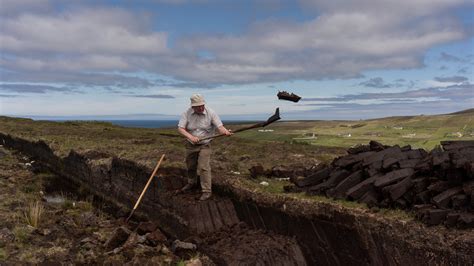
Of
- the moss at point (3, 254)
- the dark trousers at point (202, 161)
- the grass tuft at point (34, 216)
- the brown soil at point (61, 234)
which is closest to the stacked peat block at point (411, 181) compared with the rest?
the dark trousers at point (202, 161)

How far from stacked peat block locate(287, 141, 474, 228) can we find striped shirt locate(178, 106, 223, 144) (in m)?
2.35

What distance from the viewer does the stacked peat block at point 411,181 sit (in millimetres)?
6387

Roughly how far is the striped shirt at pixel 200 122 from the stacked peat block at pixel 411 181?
2.35m

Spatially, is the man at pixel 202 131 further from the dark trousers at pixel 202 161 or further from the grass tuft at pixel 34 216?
the grass tuft at pixel 34 216

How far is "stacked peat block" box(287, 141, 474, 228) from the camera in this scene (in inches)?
251

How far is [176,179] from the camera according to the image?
11.5 m

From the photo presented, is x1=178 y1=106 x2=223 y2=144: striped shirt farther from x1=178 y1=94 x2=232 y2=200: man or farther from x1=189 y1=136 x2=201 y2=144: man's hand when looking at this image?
x1=189 y1=136 x2=201 y2=144: man's hand

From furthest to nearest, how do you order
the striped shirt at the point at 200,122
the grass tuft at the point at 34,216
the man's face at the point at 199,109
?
the grass tuft at the point at 34,216 < the striped shirt at the point at 200,122 < the man's face at the point at 199,109

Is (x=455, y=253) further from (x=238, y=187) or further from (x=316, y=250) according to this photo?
(x=238, y=187)

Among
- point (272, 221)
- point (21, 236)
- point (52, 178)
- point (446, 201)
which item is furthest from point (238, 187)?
point (52, 178)

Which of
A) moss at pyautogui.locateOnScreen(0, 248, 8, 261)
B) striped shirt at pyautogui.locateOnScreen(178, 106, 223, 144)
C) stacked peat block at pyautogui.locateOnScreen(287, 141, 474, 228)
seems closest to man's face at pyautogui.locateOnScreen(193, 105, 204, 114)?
striped shirt at pyautogui.locateOnScreen(178, 106, 223, 144)

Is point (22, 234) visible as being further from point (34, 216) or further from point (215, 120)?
point (215, 120)

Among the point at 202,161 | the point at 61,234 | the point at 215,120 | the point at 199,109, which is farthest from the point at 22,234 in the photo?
the point at 215,120

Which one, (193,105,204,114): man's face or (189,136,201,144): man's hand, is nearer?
(193,105,204,114): man's face
